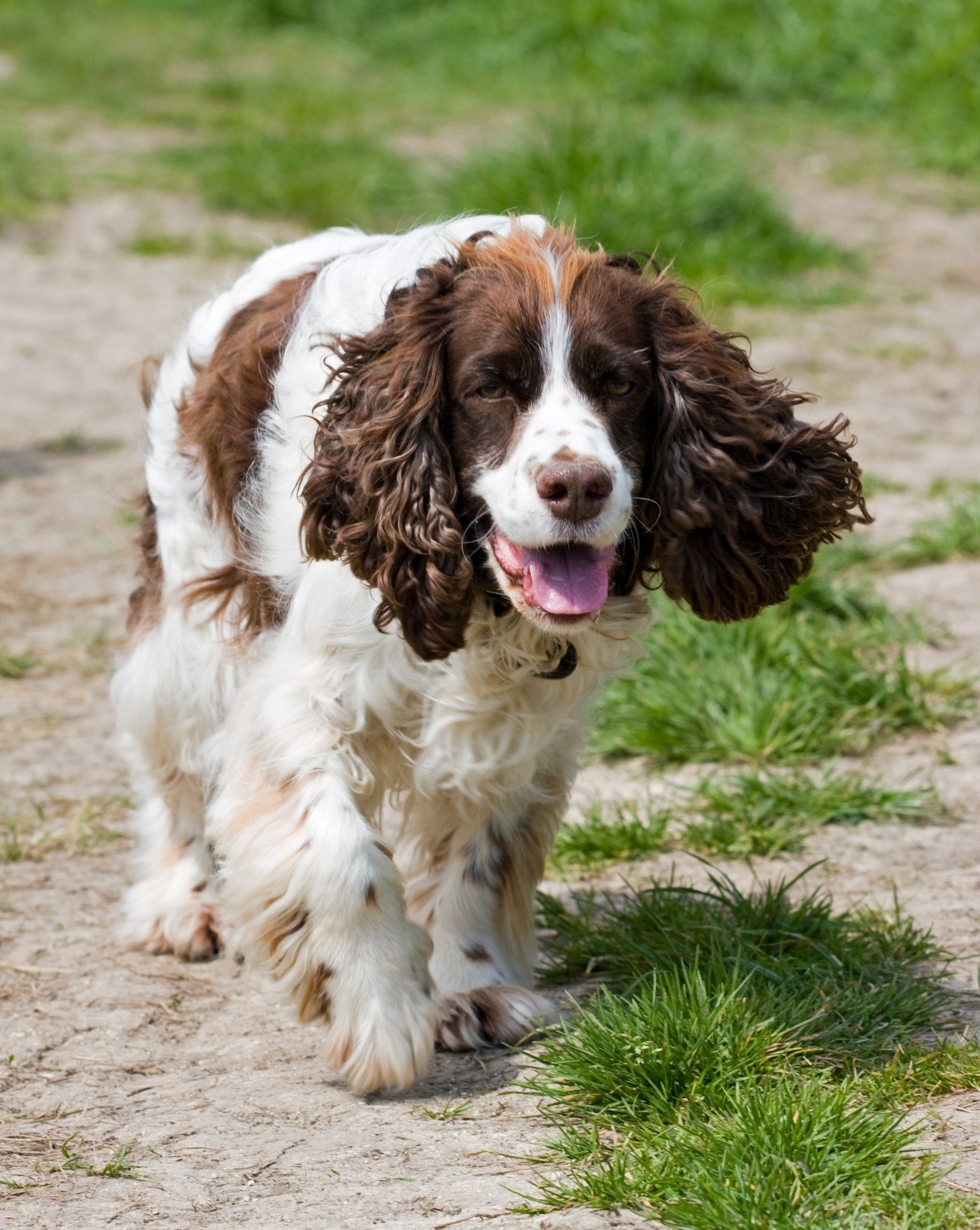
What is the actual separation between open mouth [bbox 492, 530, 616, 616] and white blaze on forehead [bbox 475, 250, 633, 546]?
56 millimetres

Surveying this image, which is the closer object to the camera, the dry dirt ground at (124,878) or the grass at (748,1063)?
the grass at (748,1063)

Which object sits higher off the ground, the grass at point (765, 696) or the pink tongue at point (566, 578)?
the pink tongue at point (566, 578)

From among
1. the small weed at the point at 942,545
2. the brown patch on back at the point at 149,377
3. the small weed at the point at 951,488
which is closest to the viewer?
the brown patch on back at the point at 149,377

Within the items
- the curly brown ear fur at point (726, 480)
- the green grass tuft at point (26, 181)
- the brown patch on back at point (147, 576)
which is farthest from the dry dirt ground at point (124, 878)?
the green grass tuft at point (26, 181)

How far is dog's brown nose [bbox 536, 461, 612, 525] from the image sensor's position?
3.05 meters

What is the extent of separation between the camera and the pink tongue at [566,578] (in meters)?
3.19

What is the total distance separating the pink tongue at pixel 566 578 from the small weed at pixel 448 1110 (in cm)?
94

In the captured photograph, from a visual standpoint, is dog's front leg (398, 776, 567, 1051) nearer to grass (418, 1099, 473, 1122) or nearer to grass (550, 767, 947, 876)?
grass (418, 1099, 473, 1122)

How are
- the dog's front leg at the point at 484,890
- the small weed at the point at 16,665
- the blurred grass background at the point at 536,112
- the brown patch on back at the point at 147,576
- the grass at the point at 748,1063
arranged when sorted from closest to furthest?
the grass at the point at 748,1063
the dog's front leg at the point at 484,890
the brown patch on back at the point at 147,576
the small weed at the point at 16,665
the blurred grass background at the point at 536,112

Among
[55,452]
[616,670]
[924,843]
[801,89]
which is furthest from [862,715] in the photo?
[801,89]

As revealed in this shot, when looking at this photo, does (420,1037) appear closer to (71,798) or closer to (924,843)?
(924,843)

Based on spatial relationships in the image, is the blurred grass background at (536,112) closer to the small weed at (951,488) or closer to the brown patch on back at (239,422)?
the small weed at (951,488)

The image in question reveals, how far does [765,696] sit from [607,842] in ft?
2.54

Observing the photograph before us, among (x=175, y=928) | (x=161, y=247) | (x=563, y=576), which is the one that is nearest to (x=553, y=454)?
(x=563, y=576)
